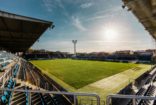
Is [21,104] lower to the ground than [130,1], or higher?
lower

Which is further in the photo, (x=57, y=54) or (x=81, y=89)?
(x=57, y=54)

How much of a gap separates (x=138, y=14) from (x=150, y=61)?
62532mm

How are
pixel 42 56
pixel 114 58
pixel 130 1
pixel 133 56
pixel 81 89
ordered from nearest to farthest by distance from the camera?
pixel 130 1 < pixel 81 89 < pixel 133 56 < pixel 114 58 < pixel 42 56

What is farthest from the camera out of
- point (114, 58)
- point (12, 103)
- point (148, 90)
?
point (114, 58)

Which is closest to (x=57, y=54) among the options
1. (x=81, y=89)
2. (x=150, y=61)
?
(x=150, y=61)

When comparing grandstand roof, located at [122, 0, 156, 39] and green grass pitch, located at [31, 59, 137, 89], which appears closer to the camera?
grandstand roof, located at [122, 0, 156, 39]

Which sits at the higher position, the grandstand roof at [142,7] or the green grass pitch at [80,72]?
the grandstand roof at [142,7]

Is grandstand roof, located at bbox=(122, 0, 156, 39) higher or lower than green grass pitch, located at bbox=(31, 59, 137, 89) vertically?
higher

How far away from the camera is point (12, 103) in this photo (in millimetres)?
10781

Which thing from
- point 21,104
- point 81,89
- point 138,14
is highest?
point 138,14

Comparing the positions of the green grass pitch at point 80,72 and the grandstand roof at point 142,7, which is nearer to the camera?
the grandstand roof at point 142,7

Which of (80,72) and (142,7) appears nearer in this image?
(142,7)

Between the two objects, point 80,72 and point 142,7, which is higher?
point 142,7

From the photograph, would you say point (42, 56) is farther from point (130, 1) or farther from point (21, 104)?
point (130, 1)
